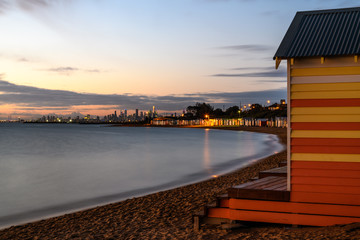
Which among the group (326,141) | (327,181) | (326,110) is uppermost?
(326,110)

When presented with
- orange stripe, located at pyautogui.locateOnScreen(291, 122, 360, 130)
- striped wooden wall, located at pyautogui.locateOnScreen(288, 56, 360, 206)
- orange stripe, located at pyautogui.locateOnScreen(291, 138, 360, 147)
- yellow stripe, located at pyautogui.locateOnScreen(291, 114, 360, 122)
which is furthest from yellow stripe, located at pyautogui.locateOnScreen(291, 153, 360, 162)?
yellow stripe, located at pyautogui.locateOnScreen(291, 114, 360, 122)

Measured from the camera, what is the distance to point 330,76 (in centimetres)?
694

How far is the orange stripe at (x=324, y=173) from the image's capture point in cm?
685

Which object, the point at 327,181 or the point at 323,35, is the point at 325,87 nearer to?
the point at 323,35

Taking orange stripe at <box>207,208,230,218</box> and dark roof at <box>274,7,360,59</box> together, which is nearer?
dark roof at <box>274,7,360,59</box>

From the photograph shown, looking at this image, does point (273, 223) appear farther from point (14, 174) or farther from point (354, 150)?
point (14, 174)

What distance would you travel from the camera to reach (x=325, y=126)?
6.96 meters

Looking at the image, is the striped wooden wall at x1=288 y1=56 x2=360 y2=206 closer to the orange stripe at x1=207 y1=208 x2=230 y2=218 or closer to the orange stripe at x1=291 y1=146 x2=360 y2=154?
the orange stripe at x1=291 y1=146 x2=360 y2=154

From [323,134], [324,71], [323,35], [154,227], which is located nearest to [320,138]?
[323,134]

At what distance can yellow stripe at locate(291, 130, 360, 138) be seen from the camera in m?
6.84

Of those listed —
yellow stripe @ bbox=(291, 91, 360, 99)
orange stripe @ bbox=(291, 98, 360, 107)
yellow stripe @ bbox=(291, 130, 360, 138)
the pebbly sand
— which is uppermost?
yellow stripe @ bbox=(291, 91, 360, 99)

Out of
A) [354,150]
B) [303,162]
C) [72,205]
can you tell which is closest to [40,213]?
[72,205]

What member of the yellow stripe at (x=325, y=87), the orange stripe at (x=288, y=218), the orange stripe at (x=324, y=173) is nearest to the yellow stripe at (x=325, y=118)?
the yellow stripe at (x=325, y=87)

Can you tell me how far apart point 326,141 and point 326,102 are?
0.76m
